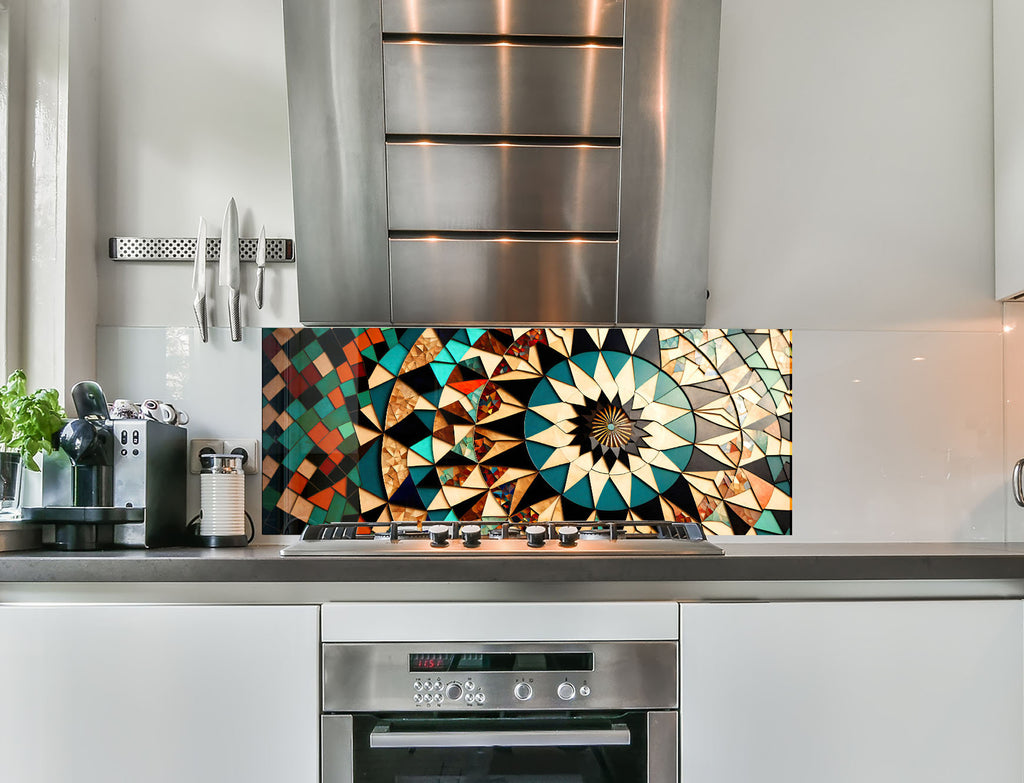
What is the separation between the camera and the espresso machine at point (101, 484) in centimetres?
165

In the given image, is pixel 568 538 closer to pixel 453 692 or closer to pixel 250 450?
pixel 453 692

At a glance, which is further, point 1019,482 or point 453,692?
point 1019,482

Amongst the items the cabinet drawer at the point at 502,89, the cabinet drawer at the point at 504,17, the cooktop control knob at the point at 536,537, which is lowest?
the cooktop control knob at the point at 536,537

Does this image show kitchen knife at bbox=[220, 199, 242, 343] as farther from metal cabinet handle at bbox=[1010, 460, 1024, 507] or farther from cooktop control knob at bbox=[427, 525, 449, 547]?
metal cabinet handle at bbox=[1010, 460, 1024, 507]

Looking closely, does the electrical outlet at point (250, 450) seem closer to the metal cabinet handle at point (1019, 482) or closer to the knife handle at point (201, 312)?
the knife handle at point (201, 312)

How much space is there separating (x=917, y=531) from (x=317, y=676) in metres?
1.48

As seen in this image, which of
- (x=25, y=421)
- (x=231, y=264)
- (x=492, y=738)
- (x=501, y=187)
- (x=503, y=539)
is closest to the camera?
(x=492, y=738)

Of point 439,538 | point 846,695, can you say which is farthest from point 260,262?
point 846,695

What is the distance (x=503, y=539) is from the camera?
1.77 metres

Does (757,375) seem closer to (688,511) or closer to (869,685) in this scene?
(688,511)

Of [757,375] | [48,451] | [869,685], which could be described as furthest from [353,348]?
[869,685]

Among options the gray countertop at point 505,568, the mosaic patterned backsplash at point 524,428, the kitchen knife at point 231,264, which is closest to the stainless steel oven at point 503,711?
the gray countertop at point 505,568

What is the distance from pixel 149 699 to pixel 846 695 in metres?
1.26

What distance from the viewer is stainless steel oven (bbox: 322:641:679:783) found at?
1.45 metres
